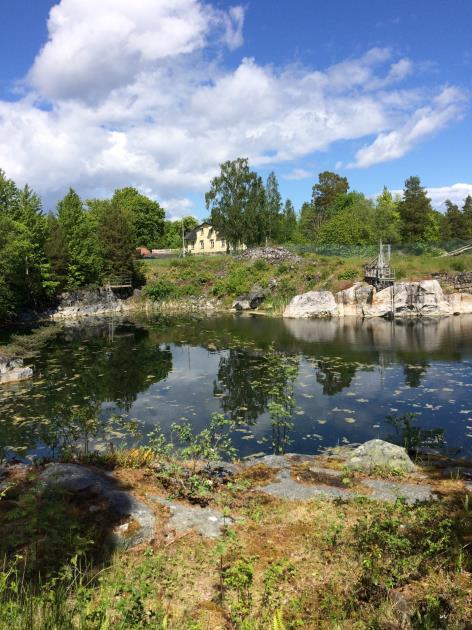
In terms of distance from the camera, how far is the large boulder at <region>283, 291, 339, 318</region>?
161 feet

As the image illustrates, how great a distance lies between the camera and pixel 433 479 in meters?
10.3

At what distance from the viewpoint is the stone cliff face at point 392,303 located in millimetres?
46688

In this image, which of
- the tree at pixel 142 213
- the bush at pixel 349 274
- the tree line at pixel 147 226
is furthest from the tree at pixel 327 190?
the bush at pixel 349 274

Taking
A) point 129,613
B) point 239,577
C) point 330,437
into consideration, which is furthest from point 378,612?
point 330,437

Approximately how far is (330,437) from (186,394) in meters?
7.87

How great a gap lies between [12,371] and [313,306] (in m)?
33.0

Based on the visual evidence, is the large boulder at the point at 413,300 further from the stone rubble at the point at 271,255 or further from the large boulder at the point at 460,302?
the stone rubble at the point at 271,255

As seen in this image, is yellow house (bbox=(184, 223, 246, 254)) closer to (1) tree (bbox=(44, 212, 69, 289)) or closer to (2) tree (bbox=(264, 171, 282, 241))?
(2) tree (bbox=(264, 171, 282, 241))

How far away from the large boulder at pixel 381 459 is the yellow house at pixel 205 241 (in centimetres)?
8164

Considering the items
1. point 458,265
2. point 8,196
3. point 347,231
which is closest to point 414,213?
point 347,231

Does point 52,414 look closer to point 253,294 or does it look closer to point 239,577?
point 239,577

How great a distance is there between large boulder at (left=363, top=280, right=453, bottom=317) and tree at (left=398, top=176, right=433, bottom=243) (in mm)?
29290

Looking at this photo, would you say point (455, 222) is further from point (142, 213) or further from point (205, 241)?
point (142, 213)

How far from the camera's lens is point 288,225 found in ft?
314
